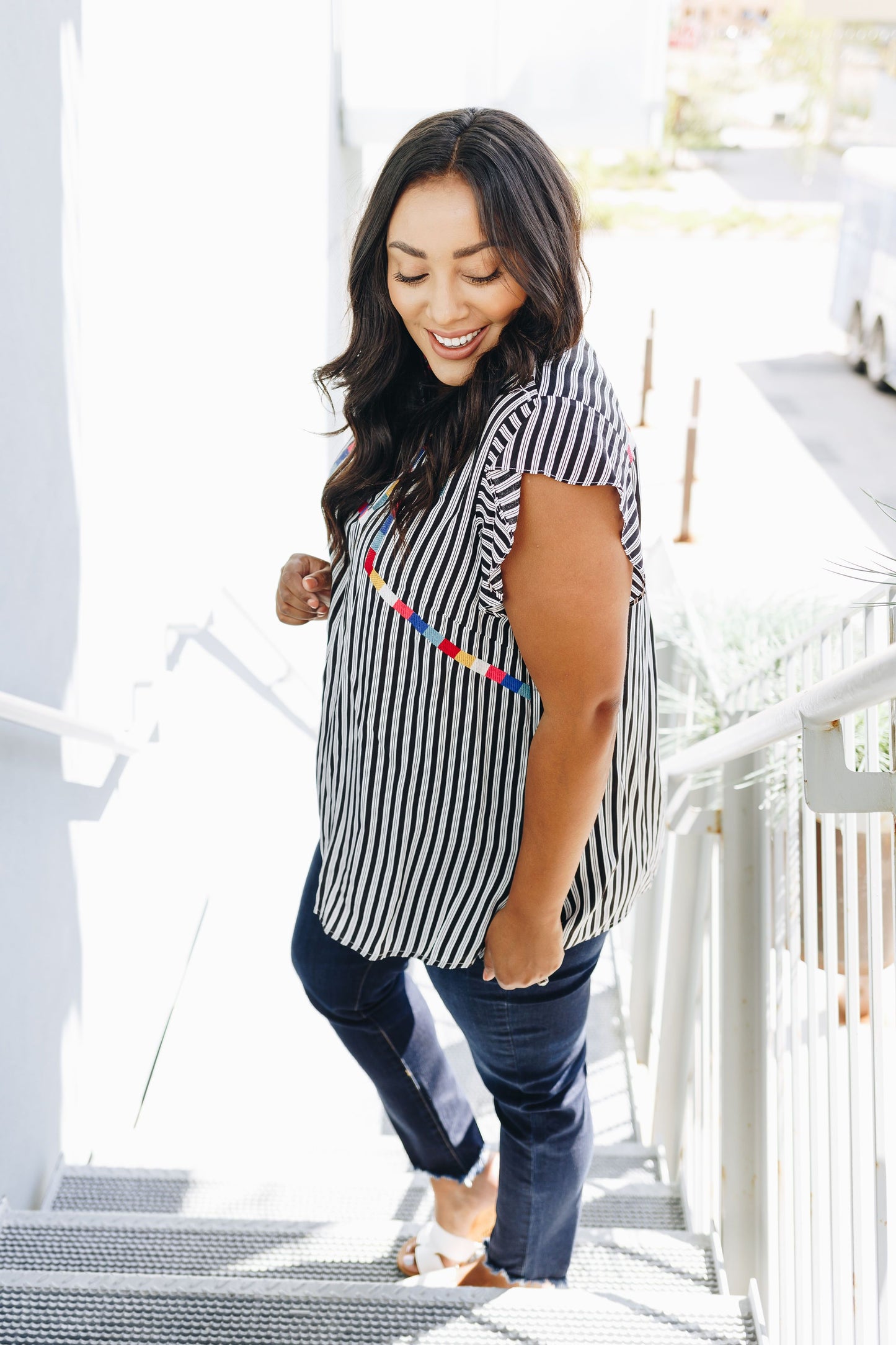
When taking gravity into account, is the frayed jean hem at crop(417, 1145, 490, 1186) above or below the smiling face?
below

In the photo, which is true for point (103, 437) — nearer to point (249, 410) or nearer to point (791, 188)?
point (249, 410)

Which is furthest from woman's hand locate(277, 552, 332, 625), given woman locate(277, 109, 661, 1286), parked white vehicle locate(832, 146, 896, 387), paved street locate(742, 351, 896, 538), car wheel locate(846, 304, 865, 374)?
car wheel locate(846, 304, 865, 374)

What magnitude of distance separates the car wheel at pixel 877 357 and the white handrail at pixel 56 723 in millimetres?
9232

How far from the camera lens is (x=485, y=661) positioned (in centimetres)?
104

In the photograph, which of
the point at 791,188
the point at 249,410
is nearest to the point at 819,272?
the point at 791,188

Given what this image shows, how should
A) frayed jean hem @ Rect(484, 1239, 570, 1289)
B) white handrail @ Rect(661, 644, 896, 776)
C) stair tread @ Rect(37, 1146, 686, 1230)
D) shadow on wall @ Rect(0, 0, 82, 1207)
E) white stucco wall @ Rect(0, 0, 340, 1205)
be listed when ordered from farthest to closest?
stair tread @ Rect(37, 1146, 686, 1230)
white stucco wall @ Rect(0, 0, 340, 1205)
shadow on wall @ Rect(0, 0, 82, 1207)
frayed jean hem @ Rect(484, 1239, 570, 1289)
white handrail @ Rect(661, 644, 896, 776)

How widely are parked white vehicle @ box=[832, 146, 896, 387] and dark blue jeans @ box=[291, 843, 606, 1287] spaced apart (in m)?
8.22

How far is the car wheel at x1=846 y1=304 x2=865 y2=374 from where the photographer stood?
989 cm

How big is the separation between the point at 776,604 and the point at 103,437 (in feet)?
5.10

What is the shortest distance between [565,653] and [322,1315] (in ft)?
2.62

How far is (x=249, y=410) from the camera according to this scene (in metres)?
3.66

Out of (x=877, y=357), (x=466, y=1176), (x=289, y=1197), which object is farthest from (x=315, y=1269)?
(x=877, y=357)

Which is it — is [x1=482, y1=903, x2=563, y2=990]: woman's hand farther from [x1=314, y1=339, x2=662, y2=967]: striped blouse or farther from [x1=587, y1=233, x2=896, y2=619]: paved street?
[x1=587, y1=233, x2=896, y2=619]: paved street

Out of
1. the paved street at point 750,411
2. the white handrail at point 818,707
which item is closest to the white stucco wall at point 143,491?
the white handrail at point 818,707
